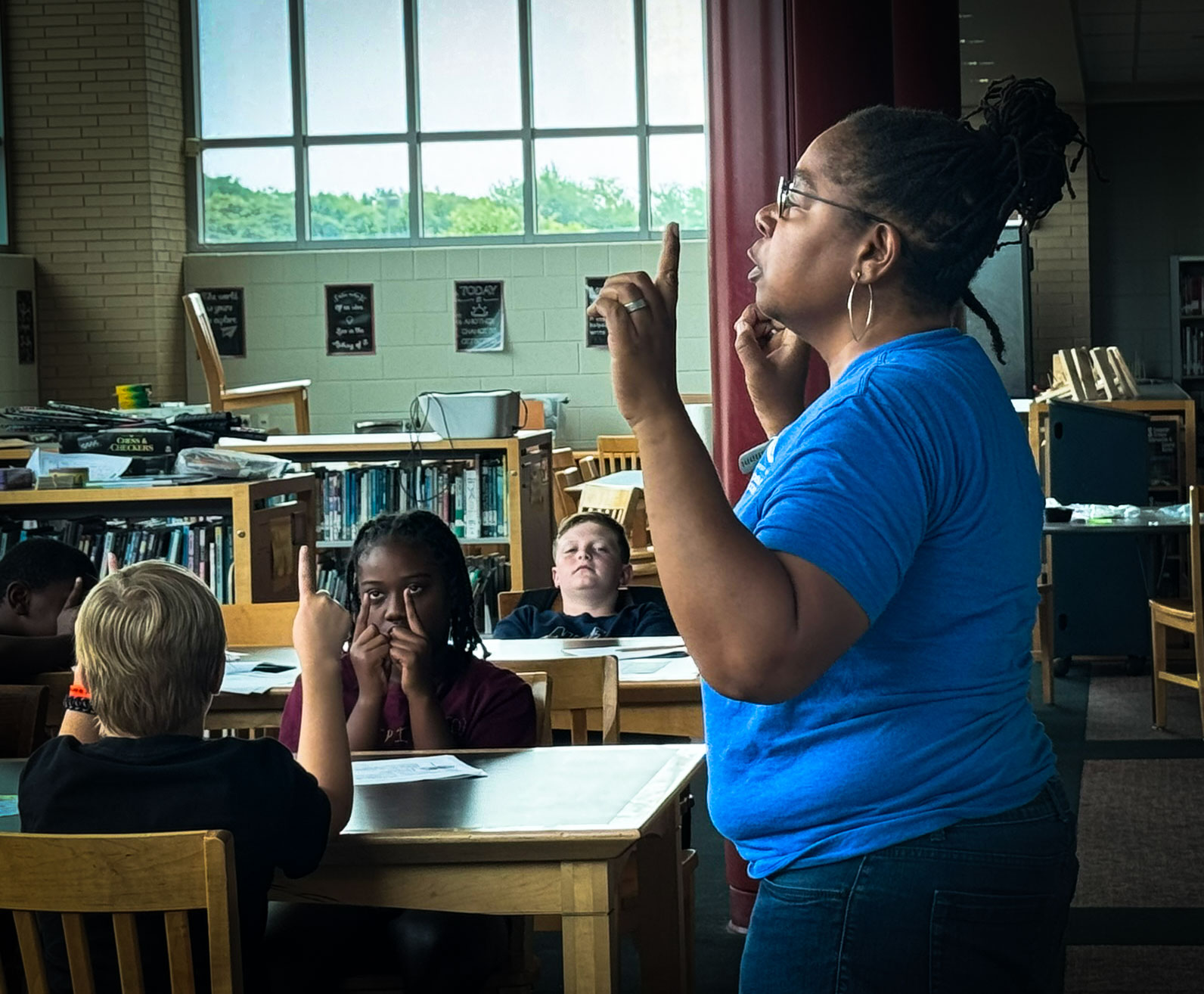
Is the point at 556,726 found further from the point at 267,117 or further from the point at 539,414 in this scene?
the point at 267,117

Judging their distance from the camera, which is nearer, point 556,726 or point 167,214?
point 556,726

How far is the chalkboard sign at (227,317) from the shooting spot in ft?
39.0

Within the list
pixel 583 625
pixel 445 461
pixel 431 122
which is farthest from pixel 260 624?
pixel 431 122

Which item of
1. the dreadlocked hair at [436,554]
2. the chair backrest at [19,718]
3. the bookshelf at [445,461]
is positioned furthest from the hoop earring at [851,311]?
the bookshelf at [445,461]

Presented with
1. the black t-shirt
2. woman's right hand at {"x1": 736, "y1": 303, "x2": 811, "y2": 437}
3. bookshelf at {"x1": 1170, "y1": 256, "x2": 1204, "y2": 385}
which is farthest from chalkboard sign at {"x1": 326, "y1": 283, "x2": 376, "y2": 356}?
woman's right hand at {"x1": 736, "y1": 303, "x2": 811, "y2": 437}

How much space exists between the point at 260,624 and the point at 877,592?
10.5 ft

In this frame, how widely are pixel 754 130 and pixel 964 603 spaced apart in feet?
7.65

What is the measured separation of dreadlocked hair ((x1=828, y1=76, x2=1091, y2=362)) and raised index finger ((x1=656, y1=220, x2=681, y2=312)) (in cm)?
14

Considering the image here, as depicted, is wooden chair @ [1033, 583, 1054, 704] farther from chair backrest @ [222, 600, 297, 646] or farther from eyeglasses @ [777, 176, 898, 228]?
eyeglasses @ [777, 176, 898, 228]

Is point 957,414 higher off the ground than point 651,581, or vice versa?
point 957,414

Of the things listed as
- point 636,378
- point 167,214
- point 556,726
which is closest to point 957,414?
point 636,378

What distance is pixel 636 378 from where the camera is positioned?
4.04 feet

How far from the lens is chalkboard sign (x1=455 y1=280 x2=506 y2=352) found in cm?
1179

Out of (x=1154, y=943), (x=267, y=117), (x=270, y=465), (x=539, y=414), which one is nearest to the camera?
(x=1154, y=943)
